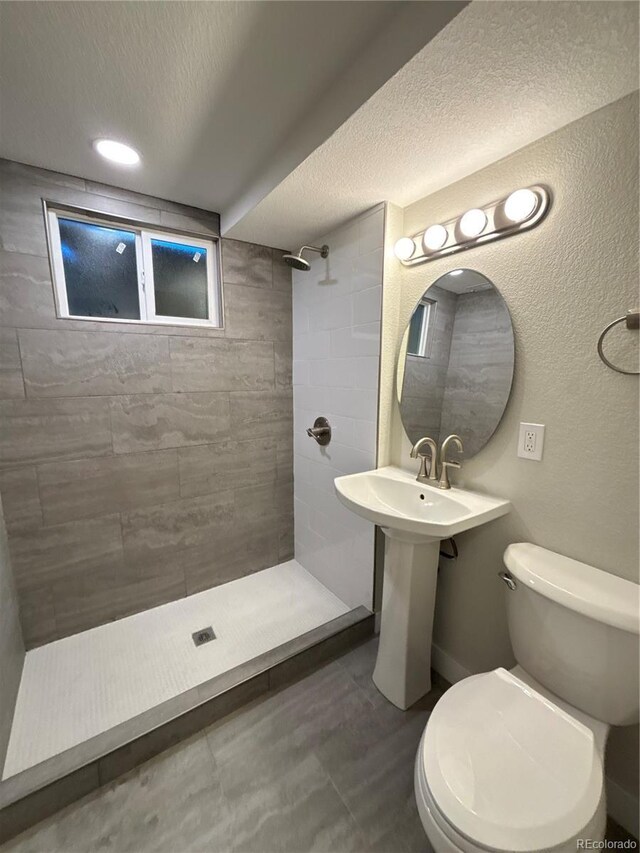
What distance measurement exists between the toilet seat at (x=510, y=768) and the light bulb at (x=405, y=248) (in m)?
1.67

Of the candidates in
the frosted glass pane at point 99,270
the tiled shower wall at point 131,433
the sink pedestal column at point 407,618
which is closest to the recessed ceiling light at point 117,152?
the tiled shower wall at point 131,433

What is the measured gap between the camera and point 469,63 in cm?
82

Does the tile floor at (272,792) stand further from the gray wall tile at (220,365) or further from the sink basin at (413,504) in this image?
the gray wall tile at (220,365)

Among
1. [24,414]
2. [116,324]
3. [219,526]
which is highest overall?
[116,324]

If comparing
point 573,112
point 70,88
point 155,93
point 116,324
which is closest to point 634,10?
point 573,112

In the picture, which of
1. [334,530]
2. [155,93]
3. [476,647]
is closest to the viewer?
[155,93]

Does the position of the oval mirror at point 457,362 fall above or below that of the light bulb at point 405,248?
below

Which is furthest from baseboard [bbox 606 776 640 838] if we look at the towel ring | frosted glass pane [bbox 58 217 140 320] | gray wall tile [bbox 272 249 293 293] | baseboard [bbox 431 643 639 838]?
frosted glass pane [bbox 58 217 140 320]

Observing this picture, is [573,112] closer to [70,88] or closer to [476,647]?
[70,88]

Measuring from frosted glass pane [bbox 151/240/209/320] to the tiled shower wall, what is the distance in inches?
5.4

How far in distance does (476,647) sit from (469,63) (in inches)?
78.8

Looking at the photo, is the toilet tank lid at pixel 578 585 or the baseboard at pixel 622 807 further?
the baseboard at pixel 622 807

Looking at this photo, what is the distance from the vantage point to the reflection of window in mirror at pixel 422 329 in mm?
1529

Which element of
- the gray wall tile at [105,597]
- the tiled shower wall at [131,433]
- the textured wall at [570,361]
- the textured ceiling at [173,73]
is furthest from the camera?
the gray wall tile at [105,597]
